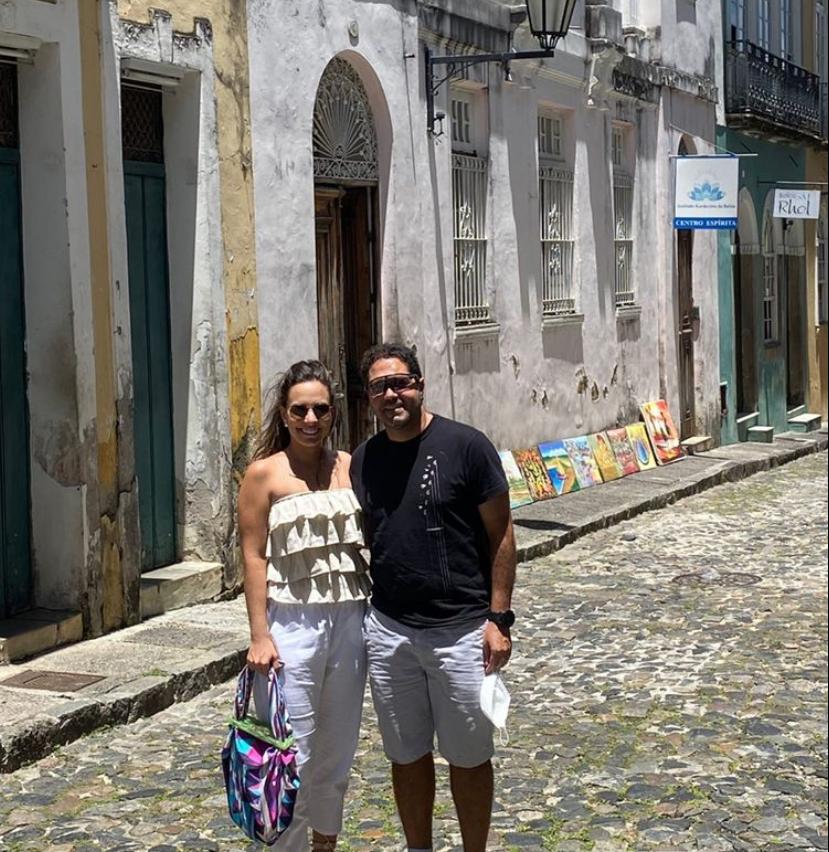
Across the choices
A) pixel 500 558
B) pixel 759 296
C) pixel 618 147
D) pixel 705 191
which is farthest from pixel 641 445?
pixel 500 558

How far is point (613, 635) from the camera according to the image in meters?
8.85

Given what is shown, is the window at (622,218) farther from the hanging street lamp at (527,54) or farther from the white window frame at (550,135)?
the hanging street lamp at (527,54)

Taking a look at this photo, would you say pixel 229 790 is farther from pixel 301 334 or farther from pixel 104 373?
pixel 301 334

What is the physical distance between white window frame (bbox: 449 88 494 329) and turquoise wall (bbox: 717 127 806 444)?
7.11 m

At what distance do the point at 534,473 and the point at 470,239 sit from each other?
85.1 inches

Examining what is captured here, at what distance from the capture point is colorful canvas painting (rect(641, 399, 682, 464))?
56.8 ft

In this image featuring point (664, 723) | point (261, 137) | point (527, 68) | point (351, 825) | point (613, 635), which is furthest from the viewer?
point (527, 68)

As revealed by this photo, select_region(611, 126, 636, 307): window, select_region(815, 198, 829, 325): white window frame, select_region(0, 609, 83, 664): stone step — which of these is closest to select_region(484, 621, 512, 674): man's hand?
select_region(0, 609, 83, 664): stone step

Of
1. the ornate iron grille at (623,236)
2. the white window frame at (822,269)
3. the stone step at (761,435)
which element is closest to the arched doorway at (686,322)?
the ornate iron grille at (623,236)

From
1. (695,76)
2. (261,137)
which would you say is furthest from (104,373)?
(695,76)

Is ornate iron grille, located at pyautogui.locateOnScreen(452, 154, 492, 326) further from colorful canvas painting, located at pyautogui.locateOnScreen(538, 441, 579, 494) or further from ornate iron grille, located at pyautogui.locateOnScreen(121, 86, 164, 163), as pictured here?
ornate iron grille, located at pyautogui.locateOnScreen(121, 86, 164, 163)

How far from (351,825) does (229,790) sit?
3.94 feet

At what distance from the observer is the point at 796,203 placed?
69.9ft

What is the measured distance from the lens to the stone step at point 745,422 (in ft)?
68.4
